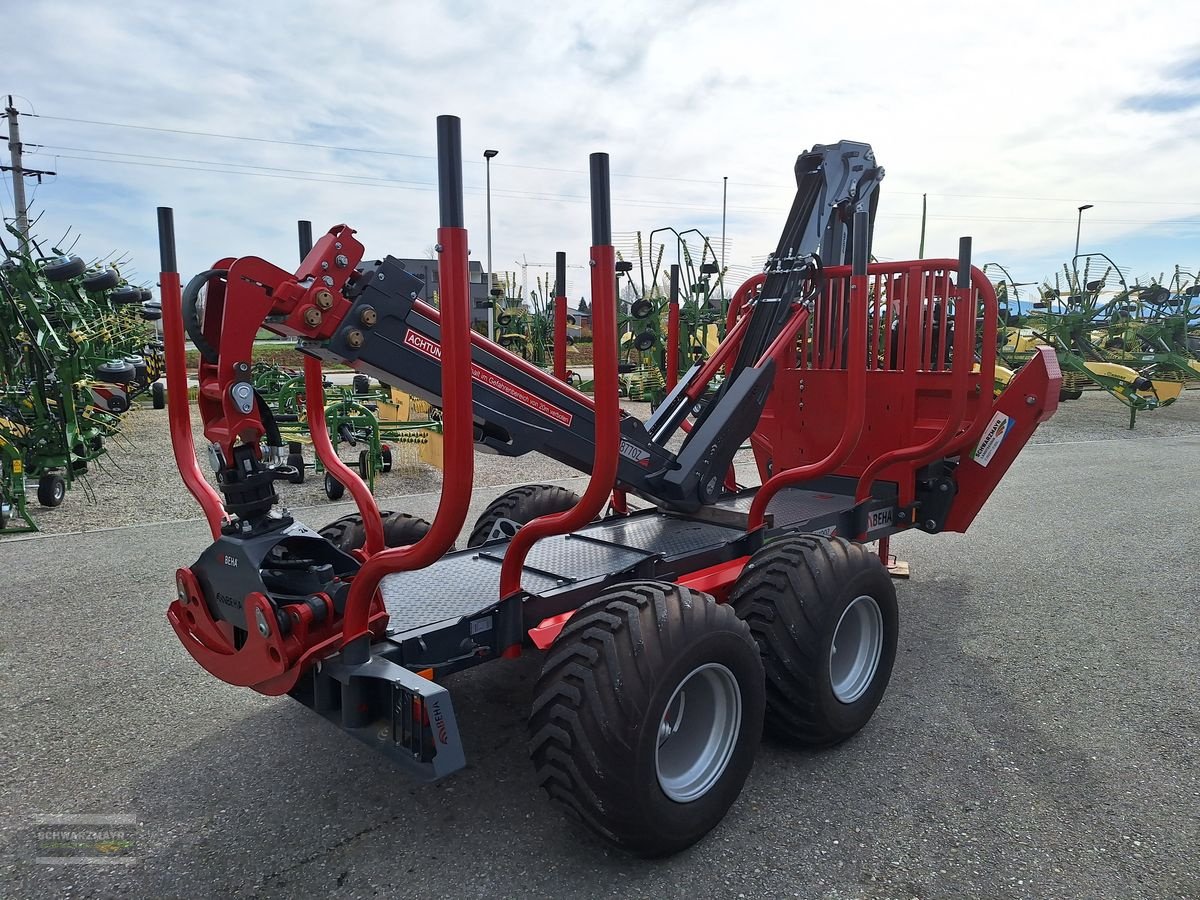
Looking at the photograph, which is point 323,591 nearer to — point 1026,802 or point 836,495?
point 1026,802

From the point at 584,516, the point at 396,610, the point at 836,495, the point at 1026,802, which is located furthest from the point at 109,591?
the point at 1026,802

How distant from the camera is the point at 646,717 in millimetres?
2525

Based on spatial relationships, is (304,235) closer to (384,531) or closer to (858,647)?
(384,531)

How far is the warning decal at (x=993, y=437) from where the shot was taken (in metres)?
4.77

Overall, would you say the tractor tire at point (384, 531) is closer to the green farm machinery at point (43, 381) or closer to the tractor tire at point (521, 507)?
the tractor tire at point (521, 507)

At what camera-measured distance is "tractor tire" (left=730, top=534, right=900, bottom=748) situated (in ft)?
10.4

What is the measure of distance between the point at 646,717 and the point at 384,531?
207cm

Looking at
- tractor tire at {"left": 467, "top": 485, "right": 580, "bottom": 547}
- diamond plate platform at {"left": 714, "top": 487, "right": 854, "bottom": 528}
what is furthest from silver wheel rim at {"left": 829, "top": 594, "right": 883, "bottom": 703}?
tractor tire at {"left": 467, "top": 485, "right": 580, "bottom": 547}

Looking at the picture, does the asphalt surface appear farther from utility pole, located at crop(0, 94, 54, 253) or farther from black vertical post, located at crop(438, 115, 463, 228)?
utility pole, located at crop(0, 94, 54, 253)

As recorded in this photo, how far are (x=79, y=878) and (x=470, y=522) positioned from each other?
4.86m

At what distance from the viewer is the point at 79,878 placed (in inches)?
102

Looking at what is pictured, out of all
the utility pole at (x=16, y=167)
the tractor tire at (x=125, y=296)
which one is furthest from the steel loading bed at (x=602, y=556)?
the utility pole at (x=16, y=167)

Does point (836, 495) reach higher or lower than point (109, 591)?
higher

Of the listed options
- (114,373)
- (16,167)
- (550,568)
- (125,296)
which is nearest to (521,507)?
(550,568)
